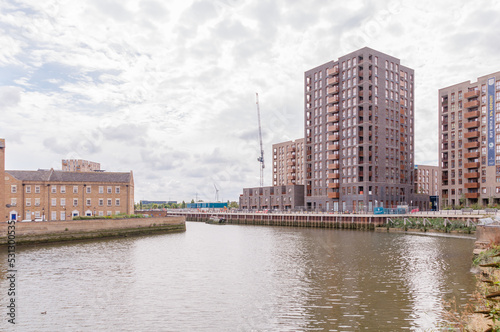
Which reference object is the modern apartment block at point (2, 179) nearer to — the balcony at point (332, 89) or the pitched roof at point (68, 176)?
the pitched roof at point (68, 176)

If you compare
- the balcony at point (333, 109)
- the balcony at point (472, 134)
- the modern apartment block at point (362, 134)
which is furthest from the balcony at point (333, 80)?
the balcony at point (472, 134)

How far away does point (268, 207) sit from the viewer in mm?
162125

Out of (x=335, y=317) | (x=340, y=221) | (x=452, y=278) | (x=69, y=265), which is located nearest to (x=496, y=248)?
(x=452, y=278)

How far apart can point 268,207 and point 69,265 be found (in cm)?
12631

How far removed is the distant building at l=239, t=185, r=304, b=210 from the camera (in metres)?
150

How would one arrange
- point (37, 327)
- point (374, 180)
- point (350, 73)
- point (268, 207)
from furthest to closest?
point (268, 207), point (350, 73), point (374, 180), point (37, 327)

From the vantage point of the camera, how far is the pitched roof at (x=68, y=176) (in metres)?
81.2

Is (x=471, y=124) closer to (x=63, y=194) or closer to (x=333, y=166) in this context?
(x=333, y=166)

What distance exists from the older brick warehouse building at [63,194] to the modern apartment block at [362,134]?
67.6 meters

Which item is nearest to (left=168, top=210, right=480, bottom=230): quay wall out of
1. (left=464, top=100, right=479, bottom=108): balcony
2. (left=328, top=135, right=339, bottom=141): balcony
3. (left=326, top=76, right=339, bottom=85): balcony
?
(left=328, top=135, right=339, bottom=141): balcony

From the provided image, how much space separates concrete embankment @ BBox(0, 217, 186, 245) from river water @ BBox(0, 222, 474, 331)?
35.3 feet

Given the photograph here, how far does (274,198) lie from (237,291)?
132 meters

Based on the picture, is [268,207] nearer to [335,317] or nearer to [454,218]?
[454,218]

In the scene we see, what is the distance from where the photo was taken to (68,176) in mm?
85500
